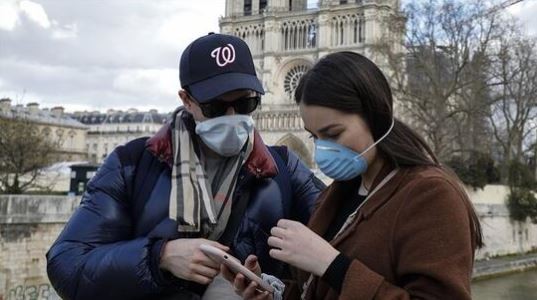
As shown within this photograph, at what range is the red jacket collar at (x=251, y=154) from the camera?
194 centimetres

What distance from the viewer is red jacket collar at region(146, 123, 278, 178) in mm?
1941

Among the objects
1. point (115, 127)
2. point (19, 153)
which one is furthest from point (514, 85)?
point (115, 127)

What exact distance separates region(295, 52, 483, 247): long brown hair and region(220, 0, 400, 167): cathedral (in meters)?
35.5

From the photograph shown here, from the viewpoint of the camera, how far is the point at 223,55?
1.97 metres

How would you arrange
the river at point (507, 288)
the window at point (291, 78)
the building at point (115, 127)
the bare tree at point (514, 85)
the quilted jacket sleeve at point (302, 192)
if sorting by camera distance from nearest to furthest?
the quilted jacket sleeve at point (302, 192) → the river at point (507, 288) → the bare tree at point (514, 85) → the window at point (291, 78) → the building at point (115, 127)

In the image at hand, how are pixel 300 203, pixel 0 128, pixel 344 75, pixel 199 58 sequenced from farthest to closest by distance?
1. pixel 0 128
2. pixel 300 203
3. pixel 199 58
4. pixel 344 75

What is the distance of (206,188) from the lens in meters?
1.91

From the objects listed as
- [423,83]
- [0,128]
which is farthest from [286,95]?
[0,128]

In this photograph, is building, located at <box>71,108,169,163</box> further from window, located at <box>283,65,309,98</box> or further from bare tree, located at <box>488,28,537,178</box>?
bare tree, located at <box>488,28,537,178</box>

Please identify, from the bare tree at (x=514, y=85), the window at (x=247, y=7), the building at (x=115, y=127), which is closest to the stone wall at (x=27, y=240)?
the bare tree at (x=514, y=85)

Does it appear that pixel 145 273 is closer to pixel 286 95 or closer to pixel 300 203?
pixel 300 203

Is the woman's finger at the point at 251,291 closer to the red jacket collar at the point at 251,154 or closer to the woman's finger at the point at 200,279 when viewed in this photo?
the woman's finger at the point at 200,279

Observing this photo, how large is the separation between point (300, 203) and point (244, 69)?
0.60m

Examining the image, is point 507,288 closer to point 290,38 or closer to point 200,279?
point 200,279
